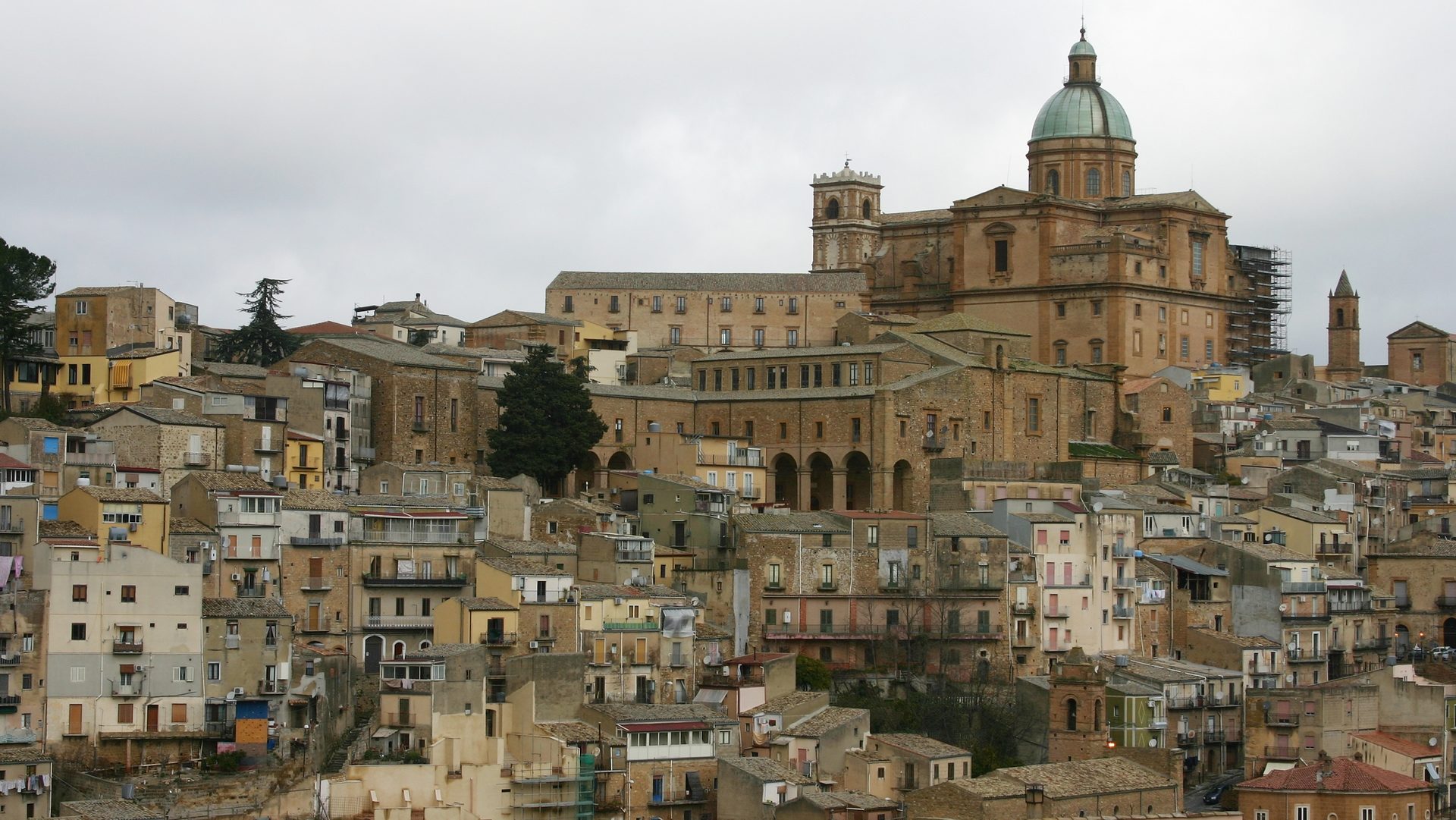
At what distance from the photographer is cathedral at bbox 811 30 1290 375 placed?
9569cm

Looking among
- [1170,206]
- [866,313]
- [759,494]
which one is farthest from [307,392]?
[1170,206]

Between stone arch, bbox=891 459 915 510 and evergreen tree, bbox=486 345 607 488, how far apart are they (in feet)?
29.9

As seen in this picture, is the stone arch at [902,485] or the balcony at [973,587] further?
the stone arch at [902,485]

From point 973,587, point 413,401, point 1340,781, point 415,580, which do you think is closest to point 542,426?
point 413,401

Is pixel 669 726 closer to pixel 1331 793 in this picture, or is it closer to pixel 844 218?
pixel 1331 793

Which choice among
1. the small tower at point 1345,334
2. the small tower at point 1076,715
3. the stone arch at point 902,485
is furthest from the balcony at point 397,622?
the small tower at point 1345,334

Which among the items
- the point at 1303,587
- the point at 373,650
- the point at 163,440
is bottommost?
the point at 373,650

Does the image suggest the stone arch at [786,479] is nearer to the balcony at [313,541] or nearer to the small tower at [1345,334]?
the balcony at [313,541]

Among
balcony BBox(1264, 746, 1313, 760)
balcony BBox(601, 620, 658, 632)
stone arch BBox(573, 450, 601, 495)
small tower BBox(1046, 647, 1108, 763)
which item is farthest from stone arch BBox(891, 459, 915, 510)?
balcony BBox(601, 620, 658, 632)

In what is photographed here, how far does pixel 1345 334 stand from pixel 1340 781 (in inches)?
2217

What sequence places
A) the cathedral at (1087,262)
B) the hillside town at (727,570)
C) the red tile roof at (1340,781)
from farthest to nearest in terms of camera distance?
the cathedral at (1087,262) → the red tile roof at (1340,781) → the hillside town at (727,570)

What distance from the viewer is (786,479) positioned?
81438 mm

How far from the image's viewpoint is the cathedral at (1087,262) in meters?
95.7

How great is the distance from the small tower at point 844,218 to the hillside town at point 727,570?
24.1 metres
